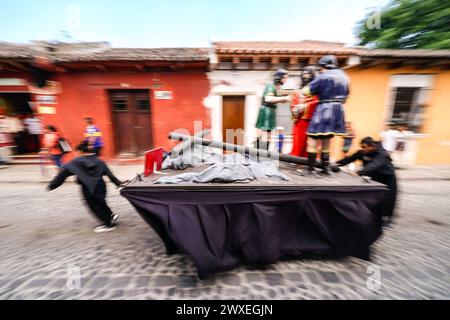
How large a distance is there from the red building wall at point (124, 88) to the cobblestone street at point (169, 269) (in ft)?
14.3

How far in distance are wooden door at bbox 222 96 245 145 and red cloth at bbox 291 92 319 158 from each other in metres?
3.84

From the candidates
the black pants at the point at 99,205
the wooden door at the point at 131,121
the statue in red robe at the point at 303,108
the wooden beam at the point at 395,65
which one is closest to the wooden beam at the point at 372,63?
the wooden beam at the point at 395,65

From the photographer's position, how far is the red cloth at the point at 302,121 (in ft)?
9.25

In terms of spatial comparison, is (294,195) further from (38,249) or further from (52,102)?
(52,102)

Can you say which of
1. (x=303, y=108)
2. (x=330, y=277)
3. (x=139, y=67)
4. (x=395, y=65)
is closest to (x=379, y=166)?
(x=303, y=108)

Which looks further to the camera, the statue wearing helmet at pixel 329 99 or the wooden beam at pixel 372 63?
the wooden beam at pixel 372 63

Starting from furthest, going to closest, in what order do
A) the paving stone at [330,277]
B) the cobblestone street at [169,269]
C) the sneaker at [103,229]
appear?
the sneaker at [103,229] → the paving stone at [330,277] → the cobblestone street at [169,269]

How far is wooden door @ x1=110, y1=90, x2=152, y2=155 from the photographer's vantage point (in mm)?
7176

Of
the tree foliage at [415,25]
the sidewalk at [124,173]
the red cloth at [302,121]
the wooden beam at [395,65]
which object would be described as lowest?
the sidewalk at [124,173]

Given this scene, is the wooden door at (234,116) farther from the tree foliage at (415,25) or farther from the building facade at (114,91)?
the tree foliage at (415,25)

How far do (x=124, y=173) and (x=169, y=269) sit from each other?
4.82 m

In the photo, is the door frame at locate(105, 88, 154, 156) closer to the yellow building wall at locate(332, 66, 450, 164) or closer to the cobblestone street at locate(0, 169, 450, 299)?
the cobblestone street at locate(0, 169, 450, 299)

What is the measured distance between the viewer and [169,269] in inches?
92.8
